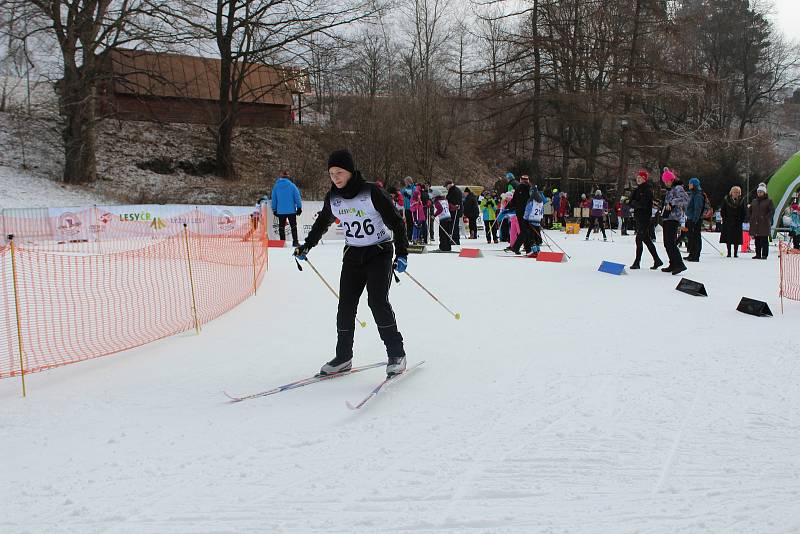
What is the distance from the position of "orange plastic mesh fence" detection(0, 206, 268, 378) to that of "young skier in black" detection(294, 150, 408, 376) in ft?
7.62

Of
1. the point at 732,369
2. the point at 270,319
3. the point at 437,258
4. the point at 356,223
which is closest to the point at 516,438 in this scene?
the point at 356,223

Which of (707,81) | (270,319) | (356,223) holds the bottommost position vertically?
(270,319)

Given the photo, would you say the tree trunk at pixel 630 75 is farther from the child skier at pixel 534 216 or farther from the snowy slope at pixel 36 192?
the snowy slope at pixel 36 192

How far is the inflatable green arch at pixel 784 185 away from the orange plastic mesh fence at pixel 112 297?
15.0m

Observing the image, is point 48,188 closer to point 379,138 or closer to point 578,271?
point 379,138

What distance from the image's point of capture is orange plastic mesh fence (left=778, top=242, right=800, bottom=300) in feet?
29.0

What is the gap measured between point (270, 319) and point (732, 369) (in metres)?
4.64

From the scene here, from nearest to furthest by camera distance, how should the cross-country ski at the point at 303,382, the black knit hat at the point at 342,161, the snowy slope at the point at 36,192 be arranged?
the cross-country ski at the point at 303,382 → the black knit hat at the point at 342,161 → the snowy slope at the point at 36,192

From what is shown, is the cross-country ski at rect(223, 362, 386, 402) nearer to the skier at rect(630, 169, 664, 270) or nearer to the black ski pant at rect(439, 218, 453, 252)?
the skier at rect(630, 169, 664, 270)

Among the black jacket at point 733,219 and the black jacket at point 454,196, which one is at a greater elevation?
the black jacket at point 454,196

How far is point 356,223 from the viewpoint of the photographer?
199 inches

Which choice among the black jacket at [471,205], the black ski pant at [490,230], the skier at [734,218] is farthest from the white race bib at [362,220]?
the black jacket at [471,205]

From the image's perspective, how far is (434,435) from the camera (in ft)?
12.9

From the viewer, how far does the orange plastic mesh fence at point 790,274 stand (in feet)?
29.0
